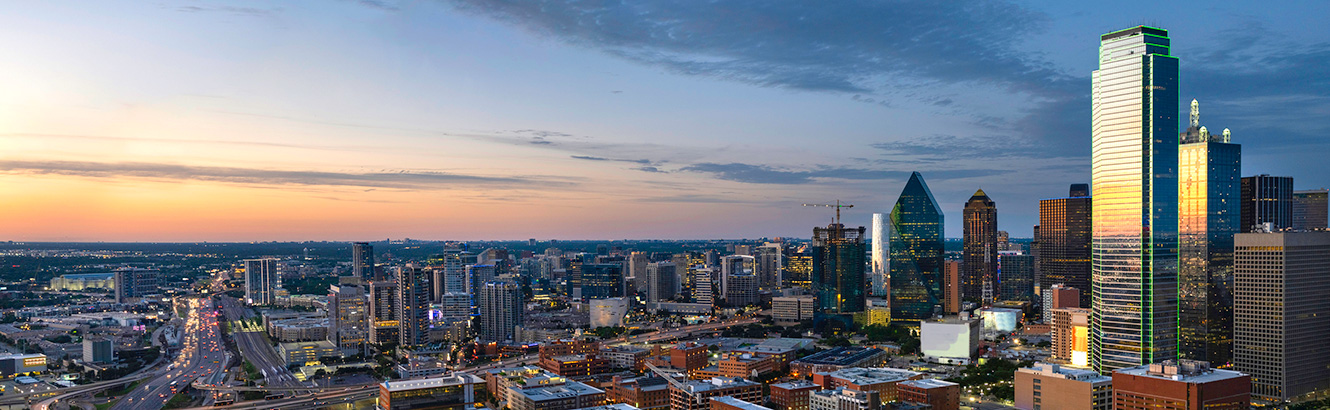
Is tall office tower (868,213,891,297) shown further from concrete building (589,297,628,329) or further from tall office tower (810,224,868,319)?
concrete building (589,297,628,329)

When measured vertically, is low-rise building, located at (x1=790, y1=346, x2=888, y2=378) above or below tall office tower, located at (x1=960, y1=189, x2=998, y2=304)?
below

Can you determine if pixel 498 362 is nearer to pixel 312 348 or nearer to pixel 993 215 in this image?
Result: pixel 312 348

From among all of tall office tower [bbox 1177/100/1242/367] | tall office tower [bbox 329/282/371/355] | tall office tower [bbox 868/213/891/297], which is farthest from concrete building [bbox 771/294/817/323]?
tall office tower [bbox 1177/100/1242/367]

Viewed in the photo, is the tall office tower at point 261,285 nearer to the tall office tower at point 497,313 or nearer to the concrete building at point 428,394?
the tall office tower at point 497,313

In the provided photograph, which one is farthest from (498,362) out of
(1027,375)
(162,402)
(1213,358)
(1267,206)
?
(1267,206)

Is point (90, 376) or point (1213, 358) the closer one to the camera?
point (1213, 358)
